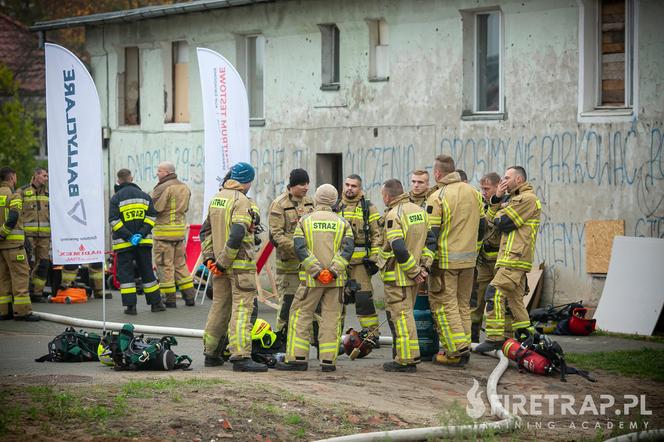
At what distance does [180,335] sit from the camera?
1537cm

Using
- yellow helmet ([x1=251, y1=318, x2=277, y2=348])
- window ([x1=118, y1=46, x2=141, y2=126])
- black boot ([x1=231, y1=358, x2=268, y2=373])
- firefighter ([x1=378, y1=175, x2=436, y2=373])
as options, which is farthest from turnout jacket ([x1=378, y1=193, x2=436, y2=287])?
window ([x1=118, y1=46, x2=141, y2=126])

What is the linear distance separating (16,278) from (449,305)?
7.20m

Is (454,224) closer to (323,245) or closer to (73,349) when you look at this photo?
(323,245)

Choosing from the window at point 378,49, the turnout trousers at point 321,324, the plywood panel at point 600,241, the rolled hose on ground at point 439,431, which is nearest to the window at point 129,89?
the window at point 378,49

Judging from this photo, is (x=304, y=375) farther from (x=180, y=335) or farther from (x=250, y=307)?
(x=180, y=335)

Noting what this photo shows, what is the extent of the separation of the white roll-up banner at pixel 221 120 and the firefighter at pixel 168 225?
49.5 inches

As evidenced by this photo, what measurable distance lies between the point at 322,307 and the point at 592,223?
6943 millimetres

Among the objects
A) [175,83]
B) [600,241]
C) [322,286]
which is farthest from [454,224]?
[175,83]

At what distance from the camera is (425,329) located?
45.5 ft

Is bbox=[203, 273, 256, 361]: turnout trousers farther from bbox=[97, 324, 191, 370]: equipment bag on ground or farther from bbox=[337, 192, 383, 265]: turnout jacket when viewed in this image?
bbox=[337, 192, 383, 265]: turnout jacket

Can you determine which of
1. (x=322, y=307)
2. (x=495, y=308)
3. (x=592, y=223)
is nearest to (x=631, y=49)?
(x=592, y=223)

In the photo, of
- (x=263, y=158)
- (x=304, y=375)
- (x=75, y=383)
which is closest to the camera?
(x=75, y=383)

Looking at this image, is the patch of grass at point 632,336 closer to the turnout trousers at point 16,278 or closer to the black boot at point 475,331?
the black boot at point 475,331

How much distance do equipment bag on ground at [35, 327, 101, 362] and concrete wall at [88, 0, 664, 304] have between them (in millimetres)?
8171
